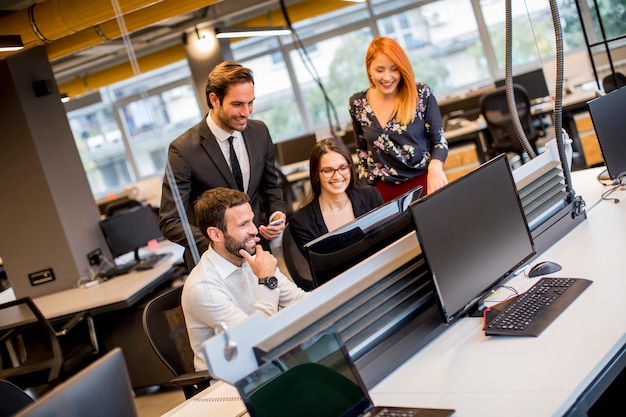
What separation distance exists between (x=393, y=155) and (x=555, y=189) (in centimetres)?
78

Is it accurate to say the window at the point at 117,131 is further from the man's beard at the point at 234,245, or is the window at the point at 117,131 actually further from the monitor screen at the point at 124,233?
the man's beard at the point at 234,245

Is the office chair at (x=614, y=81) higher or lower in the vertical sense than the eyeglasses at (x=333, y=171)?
lower

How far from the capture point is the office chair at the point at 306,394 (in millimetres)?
1503

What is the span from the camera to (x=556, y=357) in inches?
68.9

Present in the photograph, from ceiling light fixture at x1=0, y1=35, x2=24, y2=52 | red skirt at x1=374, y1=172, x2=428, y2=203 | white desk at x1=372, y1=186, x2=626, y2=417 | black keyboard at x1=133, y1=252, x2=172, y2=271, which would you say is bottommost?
white desk at x1=372, y1=186, x2=626, y2=417

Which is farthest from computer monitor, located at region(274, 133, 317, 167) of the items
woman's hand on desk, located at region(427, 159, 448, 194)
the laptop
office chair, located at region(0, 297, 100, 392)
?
the laptop

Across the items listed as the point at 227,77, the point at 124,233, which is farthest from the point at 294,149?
the point at 227,77

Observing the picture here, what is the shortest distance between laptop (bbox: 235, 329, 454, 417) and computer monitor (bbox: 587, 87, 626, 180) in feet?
5.85

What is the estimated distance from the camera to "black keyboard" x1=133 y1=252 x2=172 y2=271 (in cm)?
487

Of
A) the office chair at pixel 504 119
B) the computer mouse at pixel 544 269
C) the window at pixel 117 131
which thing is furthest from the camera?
the window at pixel 117 131

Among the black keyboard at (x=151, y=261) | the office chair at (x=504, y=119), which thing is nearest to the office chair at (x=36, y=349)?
the black keyboard at (x=151, y=261)

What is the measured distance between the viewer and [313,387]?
1.57 metres

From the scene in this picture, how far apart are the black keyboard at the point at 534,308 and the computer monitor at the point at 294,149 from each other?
6.57 m

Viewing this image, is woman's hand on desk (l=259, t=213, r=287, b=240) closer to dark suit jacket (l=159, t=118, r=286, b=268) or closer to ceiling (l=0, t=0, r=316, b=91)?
dark suit jacket (l=159, t=118, r=286, b=268)
